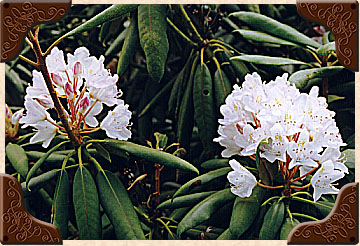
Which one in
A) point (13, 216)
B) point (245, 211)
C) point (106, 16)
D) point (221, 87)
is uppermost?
point (106, 16)

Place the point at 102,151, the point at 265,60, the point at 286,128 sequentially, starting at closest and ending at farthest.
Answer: the point at 286,128 < the point at 102,151 < the point at 265,60

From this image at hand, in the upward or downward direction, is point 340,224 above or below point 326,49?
below

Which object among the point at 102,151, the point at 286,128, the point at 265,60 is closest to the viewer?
the point at 286,128

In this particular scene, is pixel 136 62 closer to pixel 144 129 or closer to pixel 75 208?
pixel 144 129

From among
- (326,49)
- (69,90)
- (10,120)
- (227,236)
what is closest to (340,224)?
(227,236)

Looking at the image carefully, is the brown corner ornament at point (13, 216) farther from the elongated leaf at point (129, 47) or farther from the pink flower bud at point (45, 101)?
the elongated leaf at point (129, 47)

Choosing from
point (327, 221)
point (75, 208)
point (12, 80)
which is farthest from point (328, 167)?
point (12, 80)

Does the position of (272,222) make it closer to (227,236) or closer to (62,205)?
(227,236)
